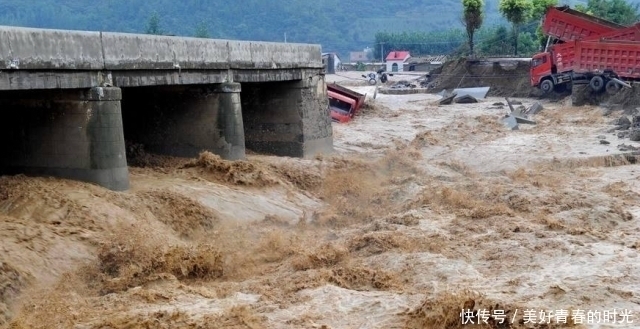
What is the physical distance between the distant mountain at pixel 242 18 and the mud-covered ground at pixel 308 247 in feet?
338

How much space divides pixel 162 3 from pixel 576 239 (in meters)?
132

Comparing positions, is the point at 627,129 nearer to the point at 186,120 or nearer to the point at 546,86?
the point at 546,86

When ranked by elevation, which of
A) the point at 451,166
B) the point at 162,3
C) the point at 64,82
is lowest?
the point at 451,166

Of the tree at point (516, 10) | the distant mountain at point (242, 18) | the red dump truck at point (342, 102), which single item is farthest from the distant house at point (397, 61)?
the distant mountain at point (242, 18)

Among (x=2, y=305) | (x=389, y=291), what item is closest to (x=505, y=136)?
(x=389, y=291)

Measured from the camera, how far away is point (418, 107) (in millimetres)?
27891

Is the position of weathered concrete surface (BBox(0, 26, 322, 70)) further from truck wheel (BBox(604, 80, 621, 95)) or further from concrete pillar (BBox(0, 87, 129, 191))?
truck wheel (BBox(604, 80, 621, 95))

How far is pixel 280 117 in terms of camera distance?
1448 cm

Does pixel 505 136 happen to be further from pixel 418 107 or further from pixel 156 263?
pixel 156 263

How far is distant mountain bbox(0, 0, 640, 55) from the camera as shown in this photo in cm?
12019

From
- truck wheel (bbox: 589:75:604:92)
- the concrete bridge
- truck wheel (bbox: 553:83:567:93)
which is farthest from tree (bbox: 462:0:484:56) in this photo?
the concrete bridge

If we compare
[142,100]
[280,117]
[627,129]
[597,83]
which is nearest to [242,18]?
[597,83]

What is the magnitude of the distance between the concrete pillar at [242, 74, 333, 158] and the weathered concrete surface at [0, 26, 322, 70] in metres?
0.64

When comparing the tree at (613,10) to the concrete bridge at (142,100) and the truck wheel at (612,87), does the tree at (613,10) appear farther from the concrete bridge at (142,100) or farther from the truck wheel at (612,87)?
the concrete bridge at (142,100)
